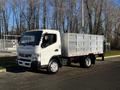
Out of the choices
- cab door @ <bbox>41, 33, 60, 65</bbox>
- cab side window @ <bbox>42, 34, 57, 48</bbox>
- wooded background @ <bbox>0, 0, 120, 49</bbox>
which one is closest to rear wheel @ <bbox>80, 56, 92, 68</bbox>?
cab door @ <bbox>41, 33, 60, 65</bbox>

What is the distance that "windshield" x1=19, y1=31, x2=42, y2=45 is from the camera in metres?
16.9

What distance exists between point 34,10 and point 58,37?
151 ft

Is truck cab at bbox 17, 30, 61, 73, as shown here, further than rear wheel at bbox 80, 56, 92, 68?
No

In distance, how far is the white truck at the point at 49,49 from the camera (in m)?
16.7

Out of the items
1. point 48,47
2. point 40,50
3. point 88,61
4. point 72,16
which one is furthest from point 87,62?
point 72,16

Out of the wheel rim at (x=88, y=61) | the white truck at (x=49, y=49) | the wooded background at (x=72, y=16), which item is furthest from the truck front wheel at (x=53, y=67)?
the wooded background at (x=72, y=16)

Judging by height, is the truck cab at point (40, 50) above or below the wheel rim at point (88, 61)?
above

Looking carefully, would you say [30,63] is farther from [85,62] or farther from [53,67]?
[85,62]

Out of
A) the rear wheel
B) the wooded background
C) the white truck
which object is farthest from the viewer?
the wooded background

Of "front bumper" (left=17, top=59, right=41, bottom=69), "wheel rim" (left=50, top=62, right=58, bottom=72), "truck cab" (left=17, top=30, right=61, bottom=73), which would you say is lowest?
"wheel rim" (left=50, top=62, right=58, bottom=72)

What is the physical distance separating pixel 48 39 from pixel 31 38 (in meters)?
0.97

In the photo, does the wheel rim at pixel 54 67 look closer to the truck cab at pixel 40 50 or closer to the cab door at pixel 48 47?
the truck cab at pixel 40 50

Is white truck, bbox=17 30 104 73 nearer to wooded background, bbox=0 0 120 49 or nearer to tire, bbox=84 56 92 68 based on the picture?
tire, bbox=84 56 92 68

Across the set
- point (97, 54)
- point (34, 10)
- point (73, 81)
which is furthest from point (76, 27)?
point (73, 81)
